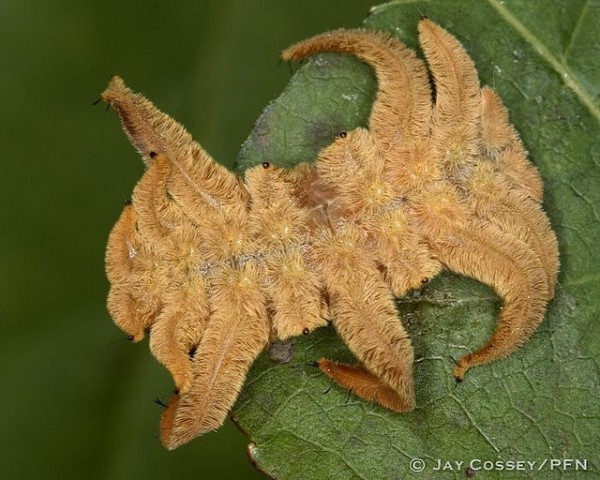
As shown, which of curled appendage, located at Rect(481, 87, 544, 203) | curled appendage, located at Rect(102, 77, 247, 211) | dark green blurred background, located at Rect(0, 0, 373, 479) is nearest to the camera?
curled appendage, located at Rect(102, 77, 247, 211)

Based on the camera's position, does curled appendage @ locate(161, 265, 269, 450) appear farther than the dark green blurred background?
No

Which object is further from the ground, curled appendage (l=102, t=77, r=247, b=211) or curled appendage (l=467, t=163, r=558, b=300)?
curled appendage (l=467, t=163, r=558, b=300)

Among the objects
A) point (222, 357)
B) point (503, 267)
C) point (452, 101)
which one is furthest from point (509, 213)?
point (222, 357)

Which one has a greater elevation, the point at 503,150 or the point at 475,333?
the point at 503,150

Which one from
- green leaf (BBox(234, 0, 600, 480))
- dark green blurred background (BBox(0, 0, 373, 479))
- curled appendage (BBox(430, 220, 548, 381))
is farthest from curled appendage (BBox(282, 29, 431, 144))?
dark green blurred background (BBox(0, 0, 373, 479))

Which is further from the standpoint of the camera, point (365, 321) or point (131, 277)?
point (131, 277)

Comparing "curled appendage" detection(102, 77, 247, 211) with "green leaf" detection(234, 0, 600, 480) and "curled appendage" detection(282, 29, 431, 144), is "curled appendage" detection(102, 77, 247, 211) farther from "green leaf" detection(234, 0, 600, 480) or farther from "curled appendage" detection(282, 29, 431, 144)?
"curled appendage" detection(282, 29, 431, 144)

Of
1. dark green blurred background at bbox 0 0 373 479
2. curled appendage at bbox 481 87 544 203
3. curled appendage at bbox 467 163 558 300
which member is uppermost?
curled appendage at bbox 481 87 544 203

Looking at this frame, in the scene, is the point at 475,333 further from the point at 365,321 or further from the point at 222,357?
the point at 222,357
